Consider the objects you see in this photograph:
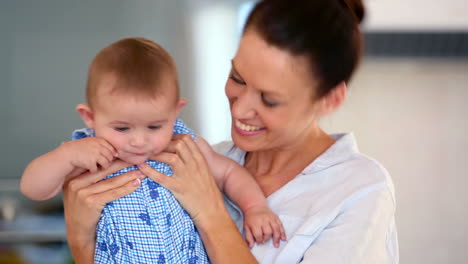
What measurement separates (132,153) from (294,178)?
1.32 feet

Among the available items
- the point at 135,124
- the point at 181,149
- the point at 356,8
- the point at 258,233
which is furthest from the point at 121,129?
the point at 356,8

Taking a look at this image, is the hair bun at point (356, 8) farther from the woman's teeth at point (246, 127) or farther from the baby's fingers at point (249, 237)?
the baby's fingers at point (249, 237)

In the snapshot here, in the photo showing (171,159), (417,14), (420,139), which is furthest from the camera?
(417,14)

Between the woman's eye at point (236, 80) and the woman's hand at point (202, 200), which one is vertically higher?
the woman's eye at point (236, 80)

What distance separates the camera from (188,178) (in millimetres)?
1307

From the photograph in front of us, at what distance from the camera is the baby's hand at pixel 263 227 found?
1.35 m

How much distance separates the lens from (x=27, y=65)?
263 centimetres

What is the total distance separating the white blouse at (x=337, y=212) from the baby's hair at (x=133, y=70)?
382 mm

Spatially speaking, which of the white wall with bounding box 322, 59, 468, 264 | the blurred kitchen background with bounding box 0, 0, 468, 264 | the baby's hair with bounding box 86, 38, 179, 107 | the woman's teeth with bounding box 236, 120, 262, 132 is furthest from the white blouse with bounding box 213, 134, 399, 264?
the white wall with bounding box 322, 59, 468, 264

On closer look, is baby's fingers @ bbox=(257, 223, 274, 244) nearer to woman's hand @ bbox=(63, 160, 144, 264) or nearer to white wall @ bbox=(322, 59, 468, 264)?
woman's hand @ bbox=(63, 160, 144, 264)

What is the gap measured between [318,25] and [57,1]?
1633mm

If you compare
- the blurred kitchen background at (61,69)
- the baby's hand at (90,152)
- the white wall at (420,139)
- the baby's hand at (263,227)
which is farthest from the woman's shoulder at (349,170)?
the white wall at (420,139)

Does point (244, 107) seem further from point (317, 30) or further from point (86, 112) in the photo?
point (86, 112)

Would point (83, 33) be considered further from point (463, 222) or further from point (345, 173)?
point (463, 222)
